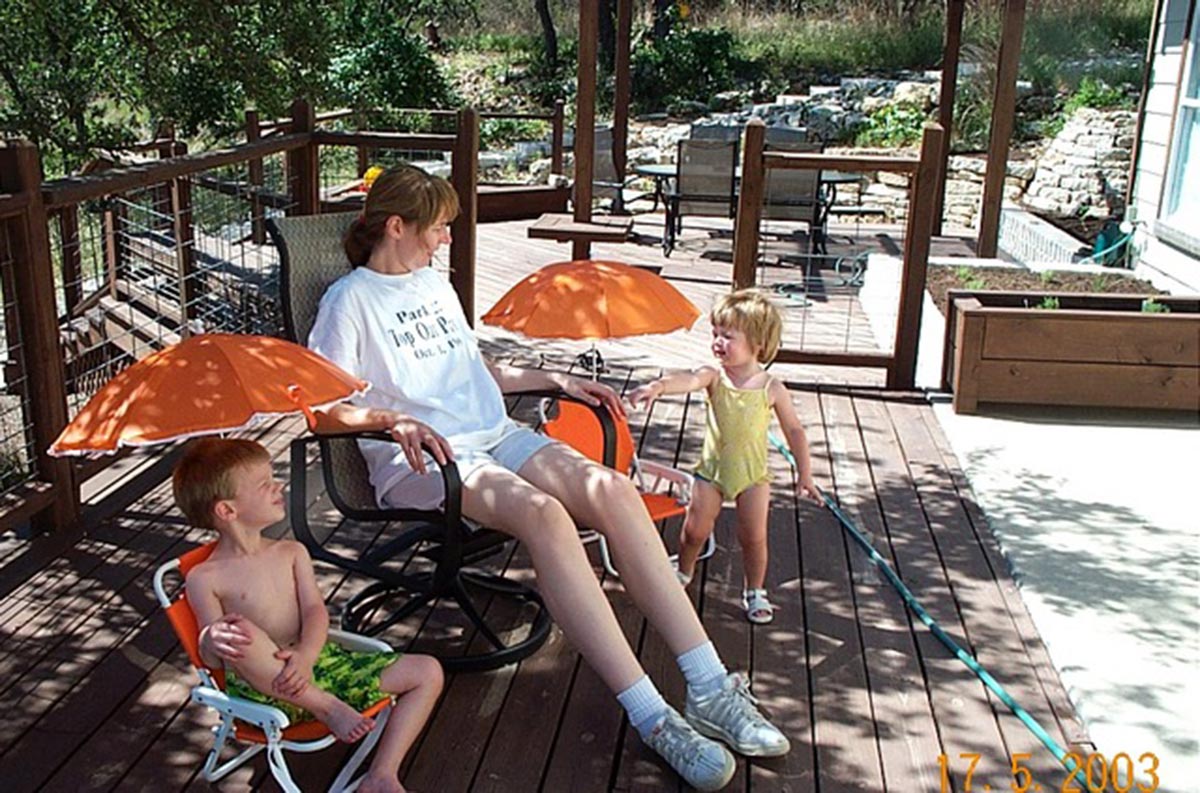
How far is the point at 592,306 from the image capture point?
327 centimetres

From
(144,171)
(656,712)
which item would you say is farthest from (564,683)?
(144,171)

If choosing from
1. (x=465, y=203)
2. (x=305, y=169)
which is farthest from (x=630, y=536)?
(x=305, y=169)

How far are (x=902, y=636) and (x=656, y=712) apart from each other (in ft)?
3.09

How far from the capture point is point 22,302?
11.1ft

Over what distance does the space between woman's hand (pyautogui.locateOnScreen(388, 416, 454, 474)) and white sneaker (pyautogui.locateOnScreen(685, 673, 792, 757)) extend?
726mm

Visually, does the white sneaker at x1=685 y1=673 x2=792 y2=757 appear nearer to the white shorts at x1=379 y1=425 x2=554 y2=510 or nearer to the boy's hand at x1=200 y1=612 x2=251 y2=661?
the white shorts at x1=379 y1=425 x2=554 y2=510

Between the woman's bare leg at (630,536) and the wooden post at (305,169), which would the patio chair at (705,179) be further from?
the woman's bare leg at (630,536)

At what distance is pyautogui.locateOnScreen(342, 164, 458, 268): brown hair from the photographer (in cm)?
289

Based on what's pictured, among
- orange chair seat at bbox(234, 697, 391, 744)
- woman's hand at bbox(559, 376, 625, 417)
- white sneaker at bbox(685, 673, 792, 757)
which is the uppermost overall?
woman's hand at bbox(559, 376, 625, 417)

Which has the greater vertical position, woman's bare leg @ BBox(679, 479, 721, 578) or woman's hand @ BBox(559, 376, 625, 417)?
woman's hand @ BBox(559, 376, 625, 417)

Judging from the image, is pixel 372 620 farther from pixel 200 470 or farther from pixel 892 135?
A: pixel 892 135

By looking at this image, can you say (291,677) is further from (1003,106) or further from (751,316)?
(1003,106)

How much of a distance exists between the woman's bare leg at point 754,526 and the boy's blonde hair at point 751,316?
15.1 inches

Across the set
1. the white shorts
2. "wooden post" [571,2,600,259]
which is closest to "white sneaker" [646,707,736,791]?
the white shorts
